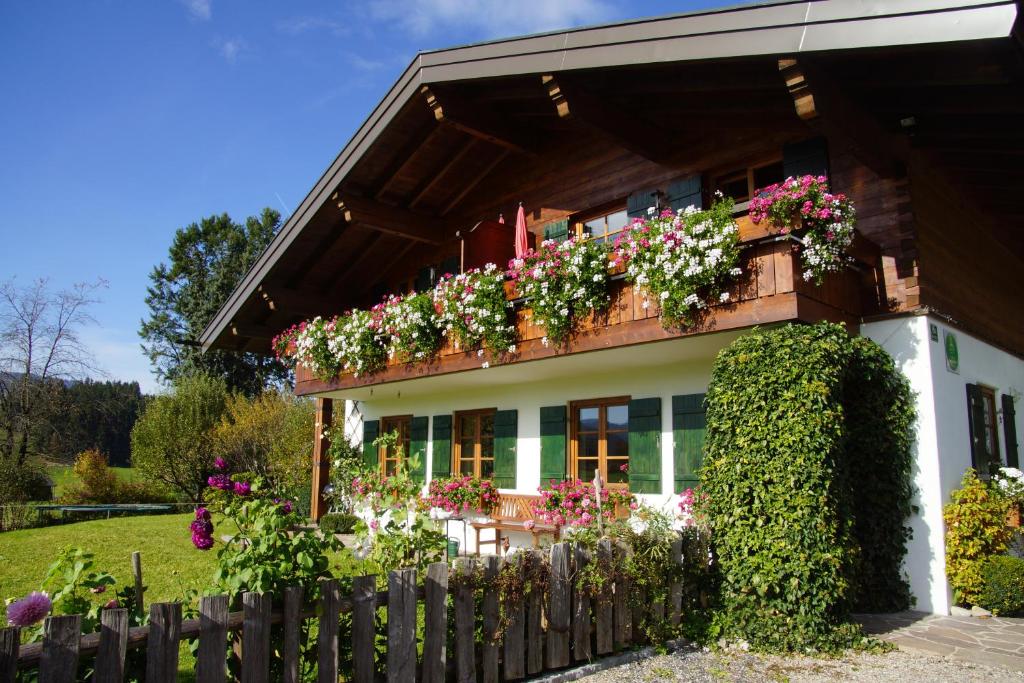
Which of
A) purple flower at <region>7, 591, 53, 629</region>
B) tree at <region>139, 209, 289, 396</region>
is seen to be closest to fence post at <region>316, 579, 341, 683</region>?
purple flower at <region>7, 591, 53, 629</region>

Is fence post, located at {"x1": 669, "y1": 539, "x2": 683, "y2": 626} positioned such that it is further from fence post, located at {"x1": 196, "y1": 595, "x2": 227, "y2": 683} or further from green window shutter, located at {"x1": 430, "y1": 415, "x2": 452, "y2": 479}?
green window shutter, located at {"x1": 430, "y1": 415, "x2": 452, "y2": 479}

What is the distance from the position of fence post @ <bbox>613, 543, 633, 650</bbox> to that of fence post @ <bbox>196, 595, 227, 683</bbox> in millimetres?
2939

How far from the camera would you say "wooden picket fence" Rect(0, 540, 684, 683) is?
3184 mm

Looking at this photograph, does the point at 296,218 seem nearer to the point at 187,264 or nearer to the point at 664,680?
the point at 664,680

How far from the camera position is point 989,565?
265 inches

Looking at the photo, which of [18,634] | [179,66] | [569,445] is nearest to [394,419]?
[569,445]

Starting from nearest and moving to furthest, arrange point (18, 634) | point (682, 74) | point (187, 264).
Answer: point (18, 634), point (682, 74), point (187, 264)

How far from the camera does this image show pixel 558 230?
10406 mm

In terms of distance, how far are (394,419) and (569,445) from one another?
4.73 m

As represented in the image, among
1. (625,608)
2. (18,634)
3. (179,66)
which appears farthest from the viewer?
(179,66)

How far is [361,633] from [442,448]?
317 inches

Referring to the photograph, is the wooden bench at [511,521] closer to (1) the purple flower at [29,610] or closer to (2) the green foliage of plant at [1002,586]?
(2) the green foliage of plant at [1002,586]

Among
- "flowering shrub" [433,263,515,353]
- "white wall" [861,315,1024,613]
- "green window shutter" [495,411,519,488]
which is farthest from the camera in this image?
"green window shutter" [495,411,519,488]

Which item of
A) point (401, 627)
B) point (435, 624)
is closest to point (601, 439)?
point (435, 624)
